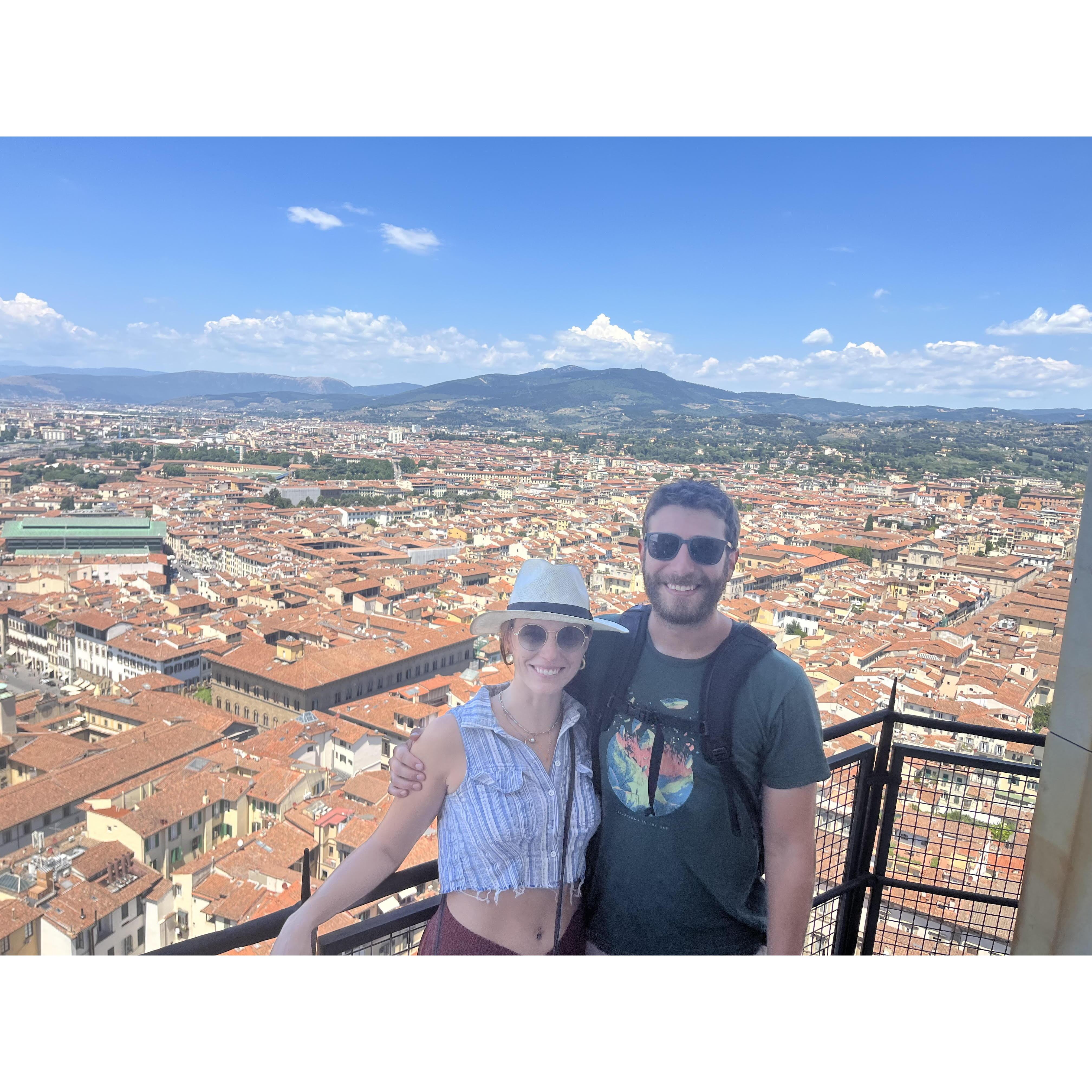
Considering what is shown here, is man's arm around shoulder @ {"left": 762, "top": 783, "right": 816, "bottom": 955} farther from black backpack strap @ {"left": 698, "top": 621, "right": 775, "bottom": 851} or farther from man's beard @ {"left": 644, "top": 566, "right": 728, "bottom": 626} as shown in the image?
man's beard @ {"left": 644, "top": 566, "right": 728, "bottom": 626}

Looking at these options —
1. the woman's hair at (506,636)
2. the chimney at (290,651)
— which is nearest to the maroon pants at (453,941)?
the woman's hair at (506,636)

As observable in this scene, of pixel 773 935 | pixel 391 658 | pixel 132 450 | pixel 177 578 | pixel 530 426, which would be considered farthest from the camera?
pixel 132 450

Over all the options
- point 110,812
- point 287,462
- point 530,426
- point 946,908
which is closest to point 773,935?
point 946,908

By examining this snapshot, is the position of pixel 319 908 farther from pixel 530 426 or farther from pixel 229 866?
pixel 530 426

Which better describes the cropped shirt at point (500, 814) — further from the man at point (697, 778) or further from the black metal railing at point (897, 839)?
the black metal railing at point (897, 839)

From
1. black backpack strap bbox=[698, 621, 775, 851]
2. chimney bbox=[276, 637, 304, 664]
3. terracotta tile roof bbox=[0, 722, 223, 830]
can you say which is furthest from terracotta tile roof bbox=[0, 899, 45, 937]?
chimney bbox=[276, 637, 304, 664]

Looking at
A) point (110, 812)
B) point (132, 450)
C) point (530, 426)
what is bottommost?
point (110, 812)
